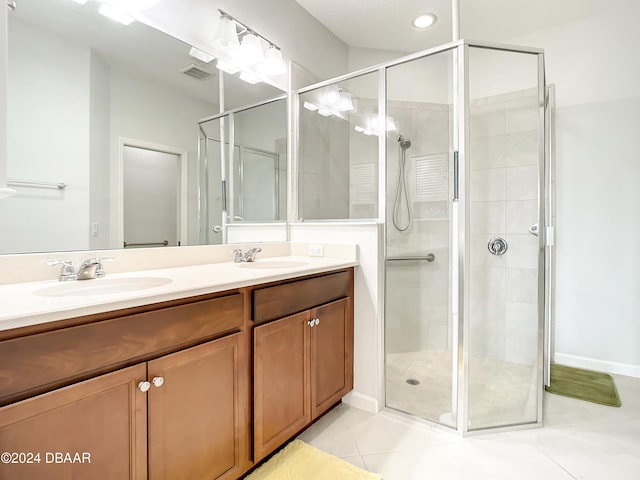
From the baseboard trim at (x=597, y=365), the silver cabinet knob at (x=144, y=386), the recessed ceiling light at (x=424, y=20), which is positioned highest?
the recessed ceiling light at (x=424, y=20)

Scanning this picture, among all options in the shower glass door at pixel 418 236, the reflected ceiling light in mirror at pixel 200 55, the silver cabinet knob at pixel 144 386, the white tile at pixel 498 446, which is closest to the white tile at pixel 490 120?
the shower glass door at pixel 418 236

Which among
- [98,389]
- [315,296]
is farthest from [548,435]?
[98,389]

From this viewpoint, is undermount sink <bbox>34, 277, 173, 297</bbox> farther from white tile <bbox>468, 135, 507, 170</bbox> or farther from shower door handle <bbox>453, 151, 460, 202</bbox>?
white tile <bbox>468, 135, 507, 170</bbox>

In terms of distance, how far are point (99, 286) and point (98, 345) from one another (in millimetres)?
429

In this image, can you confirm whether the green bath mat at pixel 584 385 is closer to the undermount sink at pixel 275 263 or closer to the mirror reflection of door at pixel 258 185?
the undermount sink at pixel 275 263

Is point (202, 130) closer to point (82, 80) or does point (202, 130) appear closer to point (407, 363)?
point (82, 80)

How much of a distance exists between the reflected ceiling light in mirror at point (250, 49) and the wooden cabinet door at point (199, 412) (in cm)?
169

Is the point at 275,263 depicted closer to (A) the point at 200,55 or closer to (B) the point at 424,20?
(A) the point at 200,55

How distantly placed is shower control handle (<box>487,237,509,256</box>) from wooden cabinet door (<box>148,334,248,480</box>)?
178cm

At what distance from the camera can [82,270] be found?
1.25 metres

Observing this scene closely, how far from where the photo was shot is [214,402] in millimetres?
1156

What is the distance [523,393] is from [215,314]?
1.86 meters

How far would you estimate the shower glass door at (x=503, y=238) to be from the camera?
1.80m

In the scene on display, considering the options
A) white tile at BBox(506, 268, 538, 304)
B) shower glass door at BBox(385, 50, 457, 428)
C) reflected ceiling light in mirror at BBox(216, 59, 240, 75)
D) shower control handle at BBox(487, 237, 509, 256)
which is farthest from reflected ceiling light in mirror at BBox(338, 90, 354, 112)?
white tile at BBox(506, 268, 538, 304)
